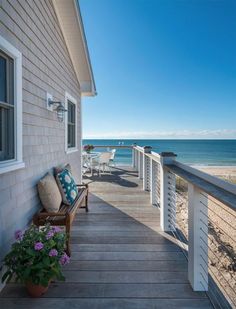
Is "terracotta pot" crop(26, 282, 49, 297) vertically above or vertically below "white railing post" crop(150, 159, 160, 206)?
below

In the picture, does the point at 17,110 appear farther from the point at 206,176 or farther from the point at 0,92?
the point at 206,176

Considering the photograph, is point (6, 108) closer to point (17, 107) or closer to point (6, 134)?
point (17, 107)

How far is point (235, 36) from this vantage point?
11797 millimetres

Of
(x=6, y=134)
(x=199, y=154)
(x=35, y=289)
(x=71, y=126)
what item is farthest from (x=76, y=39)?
(x=199, y=154)

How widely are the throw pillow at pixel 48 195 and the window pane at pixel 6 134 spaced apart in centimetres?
71

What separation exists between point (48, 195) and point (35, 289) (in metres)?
1.24

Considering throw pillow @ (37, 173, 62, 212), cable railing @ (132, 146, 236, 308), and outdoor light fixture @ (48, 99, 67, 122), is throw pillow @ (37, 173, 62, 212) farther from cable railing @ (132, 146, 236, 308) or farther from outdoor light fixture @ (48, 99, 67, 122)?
cable railing @ (132, 146, 236, 308)

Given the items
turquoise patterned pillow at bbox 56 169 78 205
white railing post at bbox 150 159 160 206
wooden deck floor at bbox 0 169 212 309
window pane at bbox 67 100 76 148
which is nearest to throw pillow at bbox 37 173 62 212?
turquoise patterned pillow at bbox 56 169 78 205

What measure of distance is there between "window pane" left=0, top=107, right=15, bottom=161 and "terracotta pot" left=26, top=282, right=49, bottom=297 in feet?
3.68

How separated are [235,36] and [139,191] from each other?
10168 millimetres

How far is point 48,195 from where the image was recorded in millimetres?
3059

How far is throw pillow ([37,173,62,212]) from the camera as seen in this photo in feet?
9.99

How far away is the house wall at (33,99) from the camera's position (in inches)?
90.0

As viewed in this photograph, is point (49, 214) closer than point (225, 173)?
Yes
